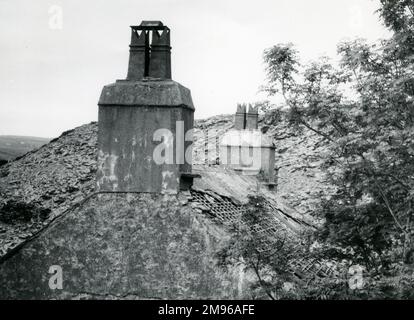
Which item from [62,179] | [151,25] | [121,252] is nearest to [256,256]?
[121,252]

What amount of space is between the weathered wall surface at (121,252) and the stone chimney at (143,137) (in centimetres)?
24

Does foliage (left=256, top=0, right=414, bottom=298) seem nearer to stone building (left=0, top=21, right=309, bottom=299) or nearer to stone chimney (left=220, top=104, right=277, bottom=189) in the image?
stone building (left=0, top=21, right=309, bottom=299)

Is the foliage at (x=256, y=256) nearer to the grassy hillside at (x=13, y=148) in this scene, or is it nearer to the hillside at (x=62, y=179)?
the hillside at (x=62, y=179)

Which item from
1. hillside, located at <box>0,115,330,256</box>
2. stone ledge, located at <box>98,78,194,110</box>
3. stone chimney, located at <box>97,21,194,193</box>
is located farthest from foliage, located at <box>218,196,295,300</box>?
hillside, located at <box>0,115,330,256</box>

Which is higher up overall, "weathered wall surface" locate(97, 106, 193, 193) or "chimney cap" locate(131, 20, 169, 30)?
"chimney cap" locate(131, 20, 169, 30)

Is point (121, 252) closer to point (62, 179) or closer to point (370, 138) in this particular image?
point (370, 138)

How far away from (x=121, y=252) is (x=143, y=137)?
1665mm

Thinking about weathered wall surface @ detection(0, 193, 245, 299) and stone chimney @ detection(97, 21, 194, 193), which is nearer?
weathered wall surface @ detection(0, 193, 245, 299)

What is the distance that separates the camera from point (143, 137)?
670 centimetres

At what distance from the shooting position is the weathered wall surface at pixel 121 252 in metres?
6.22

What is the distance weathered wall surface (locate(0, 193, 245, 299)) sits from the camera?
6.22 metres

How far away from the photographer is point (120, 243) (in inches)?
255

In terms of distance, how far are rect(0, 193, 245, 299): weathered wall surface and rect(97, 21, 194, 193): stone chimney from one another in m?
0.24
